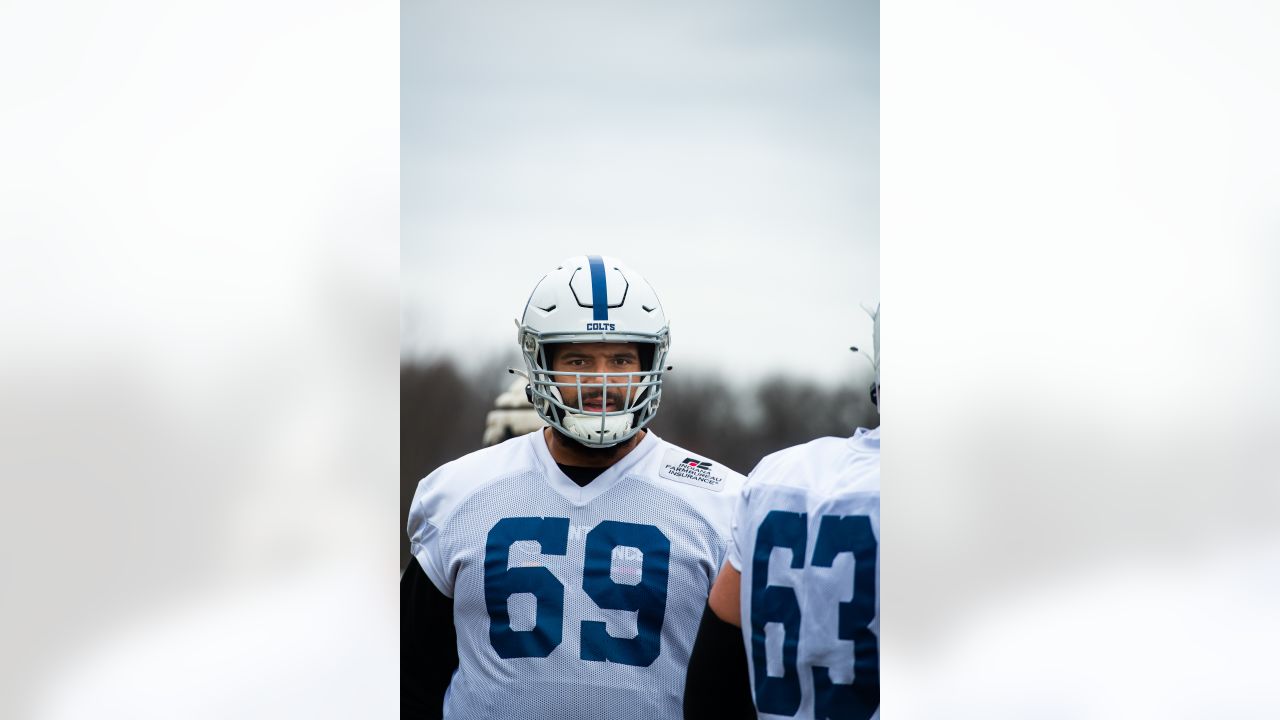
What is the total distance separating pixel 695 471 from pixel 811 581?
0.27 metres

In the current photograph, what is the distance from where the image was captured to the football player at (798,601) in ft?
5.68

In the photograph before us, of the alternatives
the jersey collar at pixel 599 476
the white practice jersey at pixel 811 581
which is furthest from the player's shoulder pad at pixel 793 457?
the jersey collar at pixel 599 476

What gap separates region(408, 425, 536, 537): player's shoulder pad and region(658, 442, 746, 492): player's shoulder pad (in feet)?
0.79

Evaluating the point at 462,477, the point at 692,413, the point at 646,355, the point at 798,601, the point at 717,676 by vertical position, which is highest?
the point at 646,355

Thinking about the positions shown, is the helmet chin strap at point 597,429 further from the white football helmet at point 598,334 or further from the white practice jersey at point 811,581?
the white practice jersey at point 811,581

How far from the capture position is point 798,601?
174 centimetres

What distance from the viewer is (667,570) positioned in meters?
1.77

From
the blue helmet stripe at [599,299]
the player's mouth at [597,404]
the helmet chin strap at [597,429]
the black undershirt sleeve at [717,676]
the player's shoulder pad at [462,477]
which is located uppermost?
the blue helmet stripe at [599,299]

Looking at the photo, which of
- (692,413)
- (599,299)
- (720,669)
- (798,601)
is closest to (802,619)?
(798,601)

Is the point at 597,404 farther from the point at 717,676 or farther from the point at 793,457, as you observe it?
the point at 717,676
